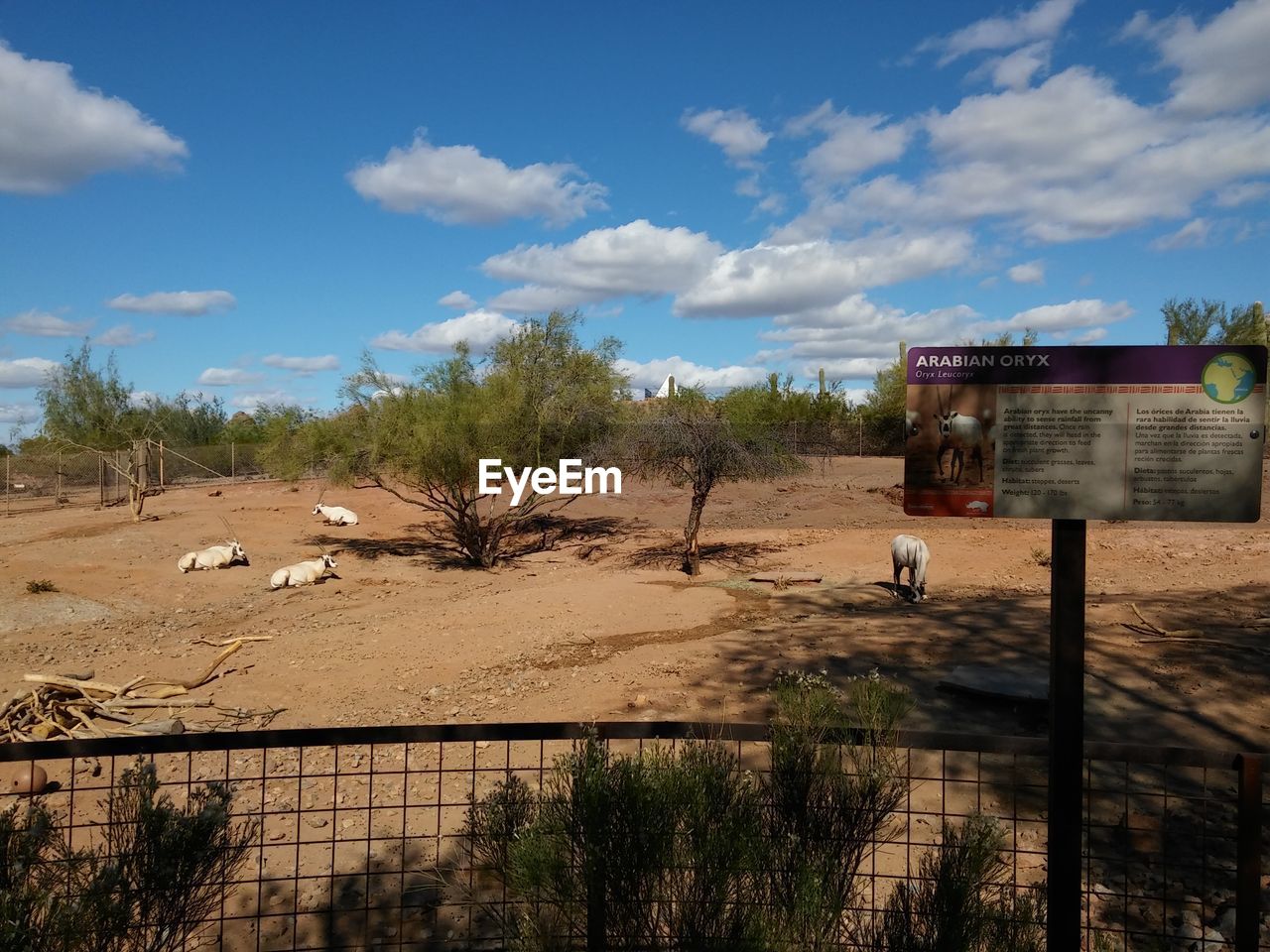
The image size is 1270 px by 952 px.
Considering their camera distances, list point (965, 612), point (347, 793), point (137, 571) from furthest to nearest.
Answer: point (137, 571) → point (965, 612) → point (347, 793)

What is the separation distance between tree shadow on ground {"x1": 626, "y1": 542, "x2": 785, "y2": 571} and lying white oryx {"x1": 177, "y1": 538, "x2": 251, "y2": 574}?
8.73 metres

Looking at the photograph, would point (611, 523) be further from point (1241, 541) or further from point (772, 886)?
point (772, 886)

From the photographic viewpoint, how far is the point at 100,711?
8414mm

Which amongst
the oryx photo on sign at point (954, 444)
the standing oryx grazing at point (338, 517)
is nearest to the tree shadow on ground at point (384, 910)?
the oryx photo on sign at point (954, 444)

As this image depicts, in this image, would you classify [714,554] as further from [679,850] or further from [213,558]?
[679,850]

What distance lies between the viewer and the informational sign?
9.89 feet

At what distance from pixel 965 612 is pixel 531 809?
901cm

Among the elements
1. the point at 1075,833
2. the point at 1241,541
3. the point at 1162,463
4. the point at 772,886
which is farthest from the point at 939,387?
the point at 1241,541

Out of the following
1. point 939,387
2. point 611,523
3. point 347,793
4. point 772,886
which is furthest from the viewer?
point 611,523

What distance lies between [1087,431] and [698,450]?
48.0 feet

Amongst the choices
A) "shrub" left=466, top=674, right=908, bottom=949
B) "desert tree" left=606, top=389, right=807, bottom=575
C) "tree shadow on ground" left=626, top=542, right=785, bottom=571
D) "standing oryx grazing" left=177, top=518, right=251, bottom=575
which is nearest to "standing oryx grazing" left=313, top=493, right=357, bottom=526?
"standing oryx grazing" left=177, top=518, right=251, bottom=575

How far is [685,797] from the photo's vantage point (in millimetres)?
2957

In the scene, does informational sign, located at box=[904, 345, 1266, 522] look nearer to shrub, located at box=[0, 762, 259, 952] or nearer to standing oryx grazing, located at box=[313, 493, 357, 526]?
shrub, located at box=[0, 762, 259, 952]

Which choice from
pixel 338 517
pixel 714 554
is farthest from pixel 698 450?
pixel 338 517
